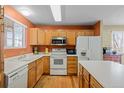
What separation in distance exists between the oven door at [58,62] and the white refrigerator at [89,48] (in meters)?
0.78

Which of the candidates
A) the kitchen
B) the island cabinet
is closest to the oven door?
the kitchen

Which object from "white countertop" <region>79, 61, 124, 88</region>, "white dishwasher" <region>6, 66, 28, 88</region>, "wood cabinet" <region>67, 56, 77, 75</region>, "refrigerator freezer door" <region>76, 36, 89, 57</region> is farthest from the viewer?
"wood cabinet" <region>67, 56, 77, 75</region>

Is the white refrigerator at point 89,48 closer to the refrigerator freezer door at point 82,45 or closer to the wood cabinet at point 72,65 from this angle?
the refrigerator freezer door at point 82,45

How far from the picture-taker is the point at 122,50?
874cm

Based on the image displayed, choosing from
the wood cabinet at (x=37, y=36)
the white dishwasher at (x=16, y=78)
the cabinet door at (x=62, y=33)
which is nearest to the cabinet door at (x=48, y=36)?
the wood cabinet at (x=37, y=36)

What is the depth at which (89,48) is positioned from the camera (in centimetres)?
656

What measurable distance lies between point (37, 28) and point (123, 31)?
4.28 metres

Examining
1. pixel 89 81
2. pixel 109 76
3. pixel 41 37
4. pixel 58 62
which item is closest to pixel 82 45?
pixel 58 62

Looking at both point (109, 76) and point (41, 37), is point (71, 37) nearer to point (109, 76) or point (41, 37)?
point (41, 37)

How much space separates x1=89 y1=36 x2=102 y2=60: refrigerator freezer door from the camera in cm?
649

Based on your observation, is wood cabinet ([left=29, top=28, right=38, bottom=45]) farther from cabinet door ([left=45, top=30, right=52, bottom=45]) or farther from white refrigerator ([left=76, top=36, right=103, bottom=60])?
white refrigerator ([left=76, top=36, right=103, bottom=60])

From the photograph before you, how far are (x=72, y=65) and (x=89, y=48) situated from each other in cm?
110
